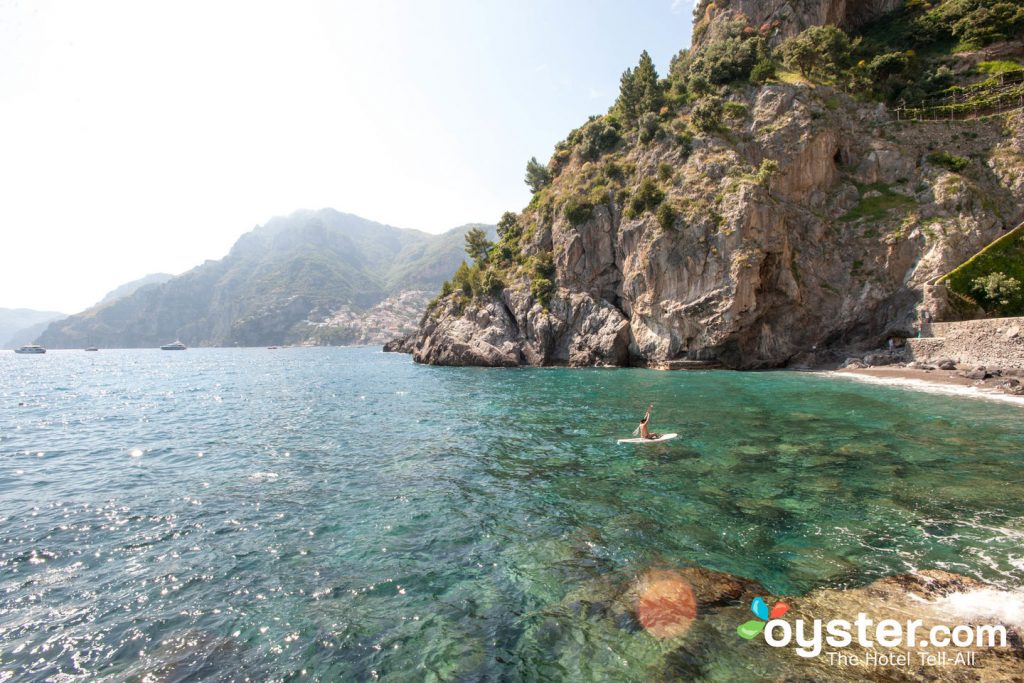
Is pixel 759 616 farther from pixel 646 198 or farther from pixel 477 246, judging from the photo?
pixel 477 246

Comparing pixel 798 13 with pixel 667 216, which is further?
pixel 798 13

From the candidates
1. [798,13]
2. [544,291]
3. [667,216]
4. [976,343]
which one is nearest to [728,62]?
[798,13]

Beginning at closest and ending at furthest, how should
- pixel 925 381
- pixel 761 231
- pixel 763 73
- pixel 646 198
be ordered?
1. pixel 925 381
2. pixel 761 231
3. pixel 646 198
4. pixel 763 73

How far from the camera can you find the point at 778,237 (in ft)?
164

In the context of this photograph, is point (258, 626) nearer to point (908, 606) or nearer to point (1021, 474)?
point (908, 606)

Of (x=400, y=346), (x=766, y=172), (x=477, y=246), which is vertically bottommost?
(x=400, y=346)

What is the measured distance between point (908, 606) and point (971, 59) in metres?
87.8

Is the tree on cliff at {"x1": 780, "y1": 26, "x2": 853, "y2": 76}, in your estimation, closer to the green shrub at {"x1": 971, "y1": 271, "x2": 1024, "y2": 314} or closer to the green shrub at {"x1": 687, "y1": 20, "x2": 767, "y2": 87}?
the green shrub at {"x1": 687, "y1": 20, "x2": 767, "y2": 87}

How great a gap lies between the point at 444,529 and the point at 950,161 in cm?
7196

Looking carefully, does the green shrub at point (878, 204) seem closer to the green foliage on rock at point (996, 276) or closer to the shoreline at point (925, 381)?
the green foliage on rock at point (996, 276)

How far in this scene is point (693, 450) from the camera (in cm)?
1881

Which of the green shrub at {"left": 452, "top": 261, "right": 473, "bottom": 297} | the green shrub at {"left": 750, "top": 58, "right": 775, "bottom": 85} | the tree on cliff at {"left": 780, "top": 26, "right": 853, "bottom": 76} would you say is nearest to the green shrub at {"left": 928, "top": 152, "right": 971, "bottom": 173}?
the tree on cliff at {"left": 780, "top": 26, "right": 853, "bottom": 76}

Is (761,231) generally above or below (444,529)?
above

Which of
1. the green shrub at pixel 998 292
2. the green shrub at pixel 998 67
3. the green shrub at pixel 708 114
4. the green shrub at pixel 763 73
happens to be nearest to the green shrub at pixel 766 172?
the green shrub at pixel 708 114
